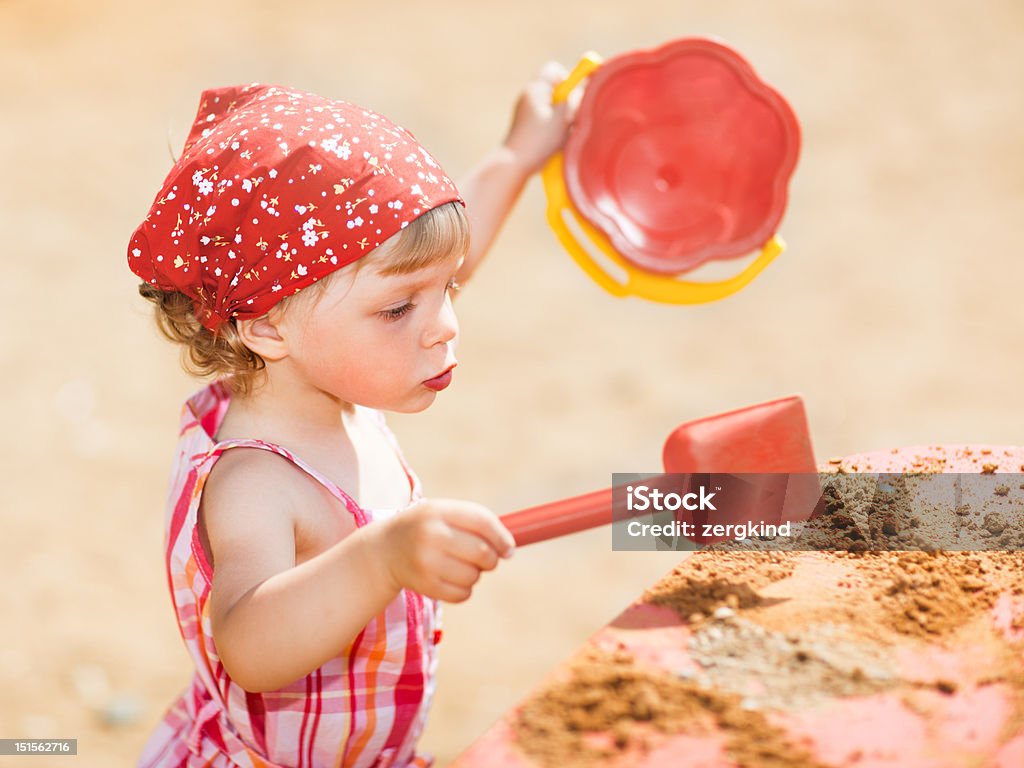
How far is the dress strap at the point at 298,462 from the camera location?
1133 mm

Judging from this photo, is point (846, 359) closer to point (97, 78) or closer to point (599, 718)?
point (599, 718)

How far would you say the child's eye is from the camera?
1.10m

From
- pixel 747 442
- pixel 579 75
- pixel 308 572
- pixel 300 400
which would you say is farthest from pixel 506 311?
pixel 308 572

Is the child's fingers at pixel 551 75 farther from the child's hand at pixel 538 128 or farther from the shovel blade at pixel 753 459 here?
the shovel blade at pixel 753 459

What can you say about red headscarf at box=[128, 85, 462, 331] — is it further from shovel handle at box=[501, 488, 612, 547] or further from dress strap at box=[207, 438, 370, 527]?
shovel handle at box=[501, 488, 612, 547]

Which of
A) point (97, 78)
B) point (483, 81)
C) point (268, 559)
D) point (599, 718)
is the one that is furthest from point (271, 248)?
point (97, 78)

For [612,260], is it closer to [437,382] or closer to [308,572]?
[437,382]

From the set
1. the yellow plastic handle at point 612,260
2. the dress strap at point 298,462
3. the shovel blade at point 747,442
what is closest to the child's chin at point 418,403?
the dress strap at point 298,462

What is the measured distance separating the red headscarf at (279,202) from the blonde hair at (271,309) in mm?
18

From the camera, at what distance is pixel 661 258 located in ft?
4.82

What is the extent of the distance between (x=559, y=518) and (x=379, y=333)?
0.25 metres

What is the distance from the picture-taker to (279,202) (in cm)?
107

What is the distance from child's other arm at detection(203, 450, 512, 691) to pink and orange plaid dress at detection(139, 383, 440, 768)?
0.08 metres

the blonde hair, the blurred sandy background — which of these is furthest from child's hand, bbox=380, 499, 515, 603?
the blurred sandy background
